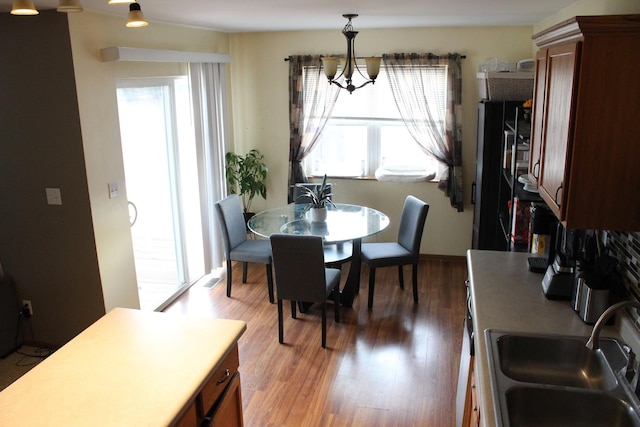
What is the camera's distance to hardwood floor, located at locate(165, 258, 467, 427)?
10.0 ft

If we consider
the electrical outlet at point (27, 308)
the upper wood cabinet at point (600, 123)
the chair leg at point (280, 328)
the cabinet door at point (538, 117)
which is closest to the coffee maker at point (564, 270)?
the cabinet door at point (538, 117)

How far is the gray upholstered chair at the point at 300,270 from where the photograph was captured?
11.6ft

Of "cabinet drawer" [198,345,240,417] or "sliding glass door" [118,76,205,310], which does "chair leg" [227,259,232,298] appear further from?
"cabinet drawer" [198,345,240,417]

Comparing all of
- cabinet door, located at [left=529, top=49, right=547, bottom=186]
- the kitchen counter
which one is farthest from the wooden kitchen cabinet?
cabinet door, located at [left=529, top=49, right=547, bottom=186]

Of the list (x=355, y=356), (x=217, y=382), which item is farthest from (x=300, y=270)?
(x=217, y=382)

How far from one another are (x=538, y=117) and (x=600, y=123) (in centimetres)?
76

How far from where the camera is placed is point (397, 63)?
4.98 m

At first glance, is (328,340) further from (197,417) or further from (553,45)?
(553,45)

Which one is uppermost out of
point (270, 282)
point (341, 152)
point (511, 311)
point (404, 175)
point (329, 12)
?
point (329, 12)

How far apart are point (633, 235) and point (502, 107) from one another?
1980mm

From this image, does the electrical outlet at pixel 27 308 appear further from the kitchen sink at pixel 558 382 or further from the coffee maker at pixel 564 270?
the coffee maker at pixel 564 270

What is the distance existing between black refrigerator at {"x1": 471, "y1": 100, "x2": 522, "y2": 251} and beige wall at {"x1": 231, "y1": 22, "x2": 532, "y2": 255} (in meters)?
0.88

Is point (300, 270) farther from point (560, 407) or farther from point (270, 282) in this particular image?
point (560, 407)

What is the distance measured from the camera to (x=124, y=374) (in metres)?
1.82
